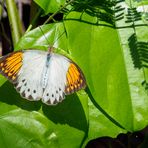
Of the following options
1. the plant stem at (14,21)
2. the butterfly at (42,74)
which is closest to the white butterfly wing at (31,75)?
the butterfly at (42,74)

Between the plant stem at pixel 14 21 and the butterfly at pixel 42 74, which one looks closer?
the butterfly at pixel 42 74

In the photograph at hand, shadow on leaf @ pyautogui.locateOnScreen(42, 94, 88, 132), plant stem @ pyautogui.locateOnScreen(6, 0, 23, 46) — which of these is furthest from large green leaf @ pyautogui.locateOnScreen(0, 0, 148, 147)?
plant stem @ pyautogui.locateOnScreen(6, 0, 23, 46)

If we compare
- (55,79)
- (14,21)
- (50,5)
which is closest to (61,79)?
(55,79)

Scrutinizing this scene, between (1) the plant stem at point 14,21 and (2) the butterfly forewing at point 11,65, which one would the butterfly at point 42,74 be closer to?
(2) the butterfly forewing at point 11,65

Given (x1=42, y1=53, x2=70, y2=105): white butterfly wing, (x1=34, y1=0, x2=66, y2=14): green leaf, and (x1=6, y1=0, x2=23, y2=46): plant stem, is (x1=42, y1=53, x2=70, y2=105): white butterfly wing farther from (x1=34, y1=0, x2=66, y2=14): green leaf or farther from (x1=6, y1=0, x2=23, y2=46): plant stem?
(x1=6, y1=0, x2=23, y2=46): plant stem

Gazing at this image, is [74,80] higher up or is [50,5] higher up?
[50,5]

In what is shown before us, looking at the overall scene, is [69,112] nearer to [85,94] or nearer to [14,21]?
[85,94]
